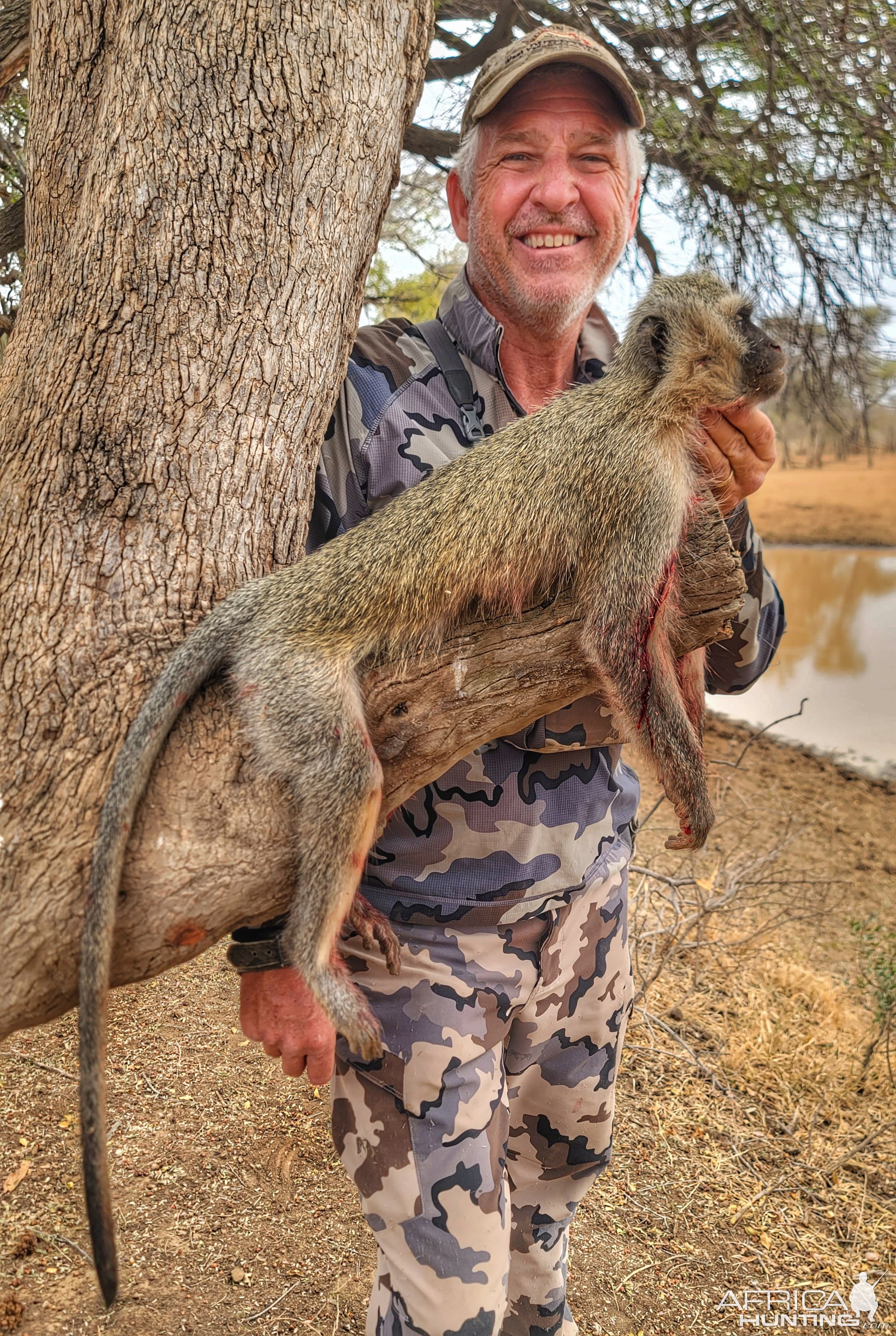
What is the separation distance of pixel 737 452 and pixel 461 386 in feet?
2.67

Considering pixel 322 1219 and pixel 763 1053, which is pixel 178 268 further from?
pixel 763 1053

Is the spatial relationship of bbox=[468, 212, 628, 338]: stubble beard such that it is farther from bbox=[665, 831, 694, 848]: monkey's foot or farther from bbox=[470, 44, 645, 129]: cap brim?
bbox=[665, 831, 694, 848]: monkey's foot

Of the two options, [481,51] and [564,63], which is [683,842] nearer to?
[564,63]

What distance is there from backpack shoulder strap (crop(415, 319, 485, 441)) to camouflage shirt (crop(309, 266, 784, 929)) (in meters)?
0.02

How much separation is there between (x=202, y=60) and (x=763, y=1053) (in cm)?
464

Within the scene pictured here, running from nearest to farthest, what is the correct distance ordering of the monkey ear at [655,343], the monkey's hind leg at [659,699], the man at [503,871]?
the monkey's hind leg at [659,699] → the man at [503,871] → the monkey ear at [655,343]

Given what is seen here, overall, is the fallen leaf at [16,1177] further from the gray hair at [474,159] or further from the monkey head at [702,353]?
the gray hair at [474,159]

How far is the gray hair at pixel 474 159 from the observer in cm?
286

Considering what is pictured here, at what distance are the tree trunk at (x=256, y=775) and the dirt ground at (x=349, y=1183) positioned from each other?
1827 mm

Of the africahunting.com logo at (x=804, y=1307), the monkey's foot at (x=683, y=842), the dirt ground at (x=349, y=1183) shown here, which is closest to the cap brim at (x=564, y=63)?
the monkey's foot at (x=683, y=842)

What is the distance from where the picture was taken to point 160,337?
76.4 inches

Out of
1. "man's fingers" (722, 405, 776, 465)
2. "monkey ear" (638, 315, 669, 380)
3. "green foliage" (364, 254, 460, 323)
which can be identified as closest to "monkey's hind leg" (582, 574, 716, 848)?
"man's fingers" (722, 405, 776, 465)

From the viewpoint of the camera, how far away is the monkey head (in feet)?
7.99

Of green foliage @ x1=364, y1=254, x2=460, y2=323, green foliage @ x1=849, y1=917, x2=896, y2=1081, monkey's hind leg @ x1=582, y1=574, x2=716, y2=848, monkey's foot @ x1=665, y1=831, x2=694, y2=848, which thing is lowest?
green foliage @ x1=849, y1=917, x2=896, y2=1081
